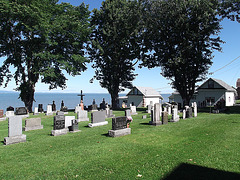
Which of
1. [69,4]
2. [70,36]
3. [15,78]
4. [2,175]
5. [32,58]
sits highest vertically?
[69,4]

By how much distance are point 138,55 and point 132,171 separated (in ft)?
96.2

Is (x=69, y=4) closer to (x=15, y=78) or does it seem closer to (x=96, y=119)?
(x=15, y=78)

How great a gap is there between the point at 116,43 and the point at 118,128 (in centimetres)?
2387

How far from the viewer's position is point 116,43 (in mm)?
32406

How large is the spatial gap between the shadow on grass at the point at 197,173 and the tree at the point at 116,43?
87.6 ft

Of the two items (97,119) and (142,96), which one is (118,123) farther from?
(142,96)

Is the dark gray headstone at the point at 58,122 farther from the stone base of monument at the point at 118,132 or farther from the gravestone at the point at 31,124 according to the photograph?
the stone base of monument at the point at 118,132

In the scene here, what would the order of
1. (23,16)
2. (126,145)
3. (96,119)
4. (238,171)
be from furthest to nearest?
(23,16) → (96,119) → (126,145) → (238,171)

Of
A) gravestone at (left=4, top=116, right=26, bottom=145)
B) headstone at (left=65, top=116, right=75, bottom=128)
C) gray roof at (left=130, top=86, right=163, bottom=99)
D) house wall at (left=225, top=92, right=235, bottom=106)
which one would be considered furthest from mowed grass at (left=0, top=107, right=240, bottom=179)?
gray roof at (left=130, top=86, right=163, bottom=99)

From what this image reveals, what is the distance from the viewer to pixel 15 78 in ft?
96.4

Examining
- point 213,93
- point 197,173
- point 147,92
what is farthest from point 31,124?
point 147,92

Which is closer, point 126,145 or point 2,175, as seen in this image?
point 2,175

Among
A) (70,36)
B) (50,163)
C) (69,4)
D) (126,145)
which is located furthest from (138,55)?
(50,163)

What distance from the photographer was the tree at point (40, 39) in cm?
2461
